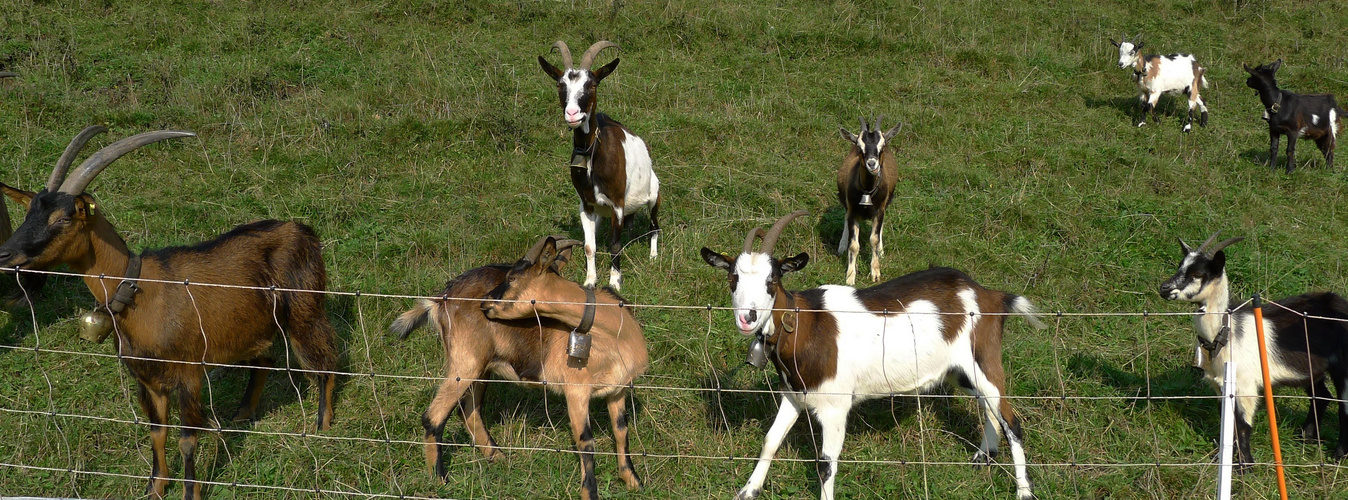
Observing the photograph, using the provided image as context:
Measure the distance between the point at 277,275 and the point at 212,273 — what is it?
0.42 meters

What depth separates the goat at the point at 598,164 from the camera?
6902 mm

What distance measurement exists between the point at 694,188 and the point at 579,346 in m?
4.18

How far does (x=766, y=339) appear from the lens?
449cm

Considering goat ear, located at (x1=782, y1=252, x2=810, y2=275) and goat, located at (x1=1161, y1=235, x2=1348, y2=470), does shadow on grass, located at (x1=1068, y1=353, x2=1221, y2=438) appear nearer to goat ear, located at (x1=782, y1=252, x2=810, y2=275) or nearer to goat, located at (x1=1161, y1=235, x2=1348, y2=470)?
goat, located at (x1=1161, y1=235, x2=1348, y2=470)

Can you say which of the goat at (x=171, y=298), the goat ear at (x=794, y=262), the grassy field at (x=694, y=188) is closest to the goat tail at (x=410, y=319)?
the grassy field at (x=694, y=188)

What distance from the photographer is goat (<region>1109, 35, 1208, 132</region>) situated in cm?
1140

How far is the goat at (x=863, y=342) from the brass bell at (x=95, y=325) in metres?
3.04

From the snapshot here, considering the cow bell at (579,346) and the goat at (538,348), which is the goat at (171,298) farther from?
the cow bell at (579,346)

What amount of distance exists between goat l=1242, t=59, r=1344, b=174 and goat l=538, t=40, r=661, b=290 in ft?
24.5

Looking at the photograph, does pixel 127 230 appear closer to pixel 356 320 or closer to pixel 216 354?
pixel 356 320

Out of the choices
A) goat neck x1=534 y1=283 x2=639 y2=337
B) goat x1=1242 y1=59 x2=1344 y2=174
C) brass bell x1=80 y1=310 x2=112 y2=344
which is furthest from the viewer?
goat x1=1242 y1=59 x2=1344 y2=174

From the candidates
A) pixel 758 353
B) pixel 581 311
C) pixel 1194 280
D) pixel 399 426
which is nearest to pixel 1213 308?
pixel 1194 280

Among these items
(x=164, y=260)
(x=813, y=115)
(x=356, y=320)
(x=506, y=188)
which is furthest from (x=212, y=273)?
(x=813, y=115)

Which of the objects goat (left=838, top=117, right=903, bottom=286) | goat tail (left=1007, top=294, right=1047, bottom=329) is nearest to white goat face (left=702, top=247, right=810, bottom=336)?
goat tail (left=1007, top=294, right=1047, bottom=329)
